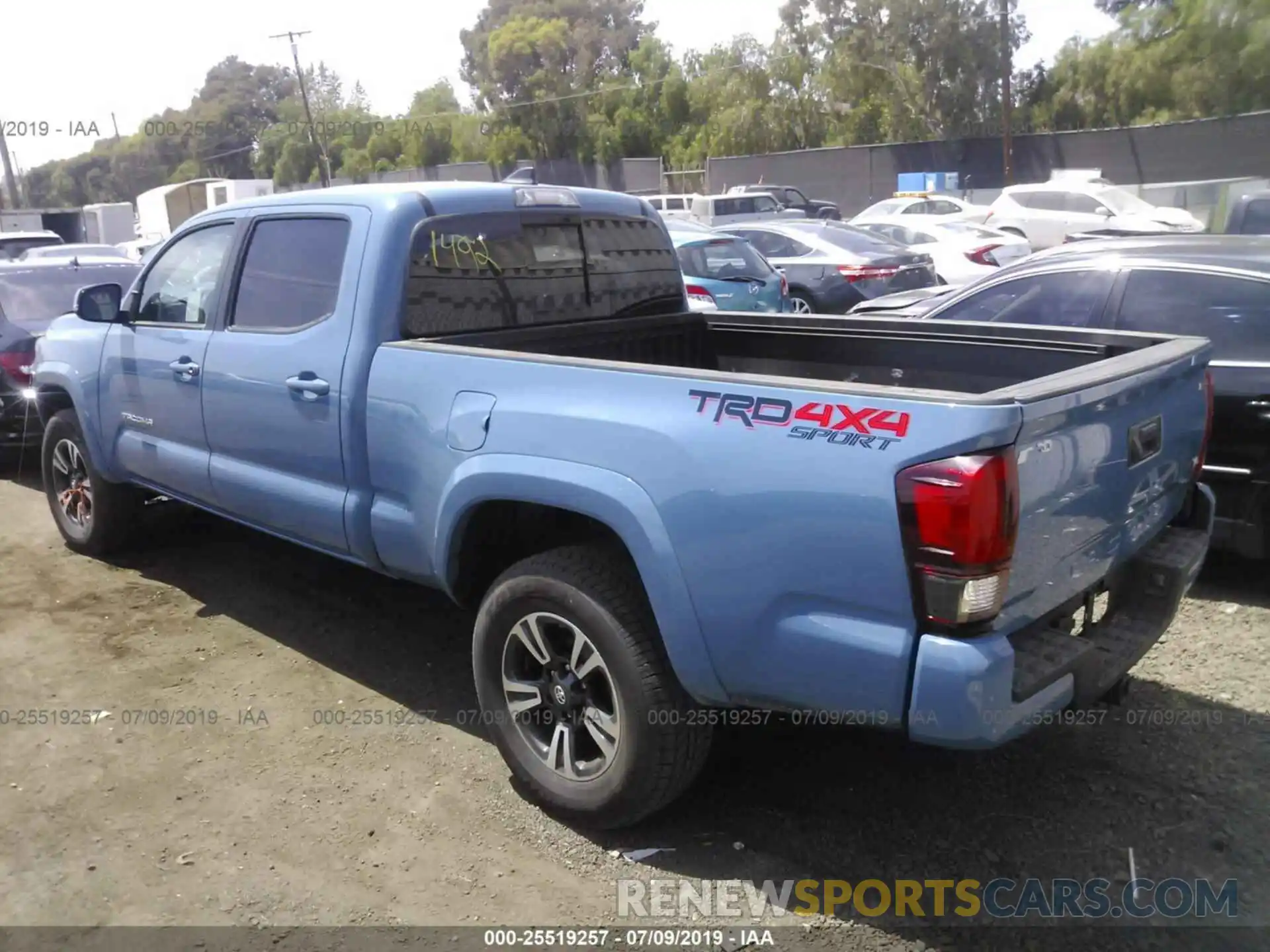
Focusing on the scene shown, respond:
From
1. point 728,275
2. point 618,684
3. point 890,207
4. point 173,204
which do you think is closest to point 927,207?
point 890,207

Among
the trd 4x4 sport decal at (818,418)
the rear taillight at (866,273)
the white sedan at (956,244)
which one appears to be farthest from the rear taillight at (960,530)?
the white sedan at (956,244)

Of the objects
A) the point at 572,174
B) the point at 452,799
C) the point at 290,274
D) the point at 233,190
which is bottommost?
the point at 452,799

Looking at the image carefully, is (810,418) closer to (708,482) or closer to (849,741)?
(708,482)

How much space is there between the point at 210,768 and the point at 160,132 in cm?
1725

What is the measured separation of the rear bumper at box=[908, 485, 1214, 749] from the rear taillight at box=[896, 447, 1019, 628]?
99 millimetres

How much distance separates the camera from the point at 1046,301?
590cm

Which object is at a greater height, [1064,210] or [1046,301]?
→ [1046,301]

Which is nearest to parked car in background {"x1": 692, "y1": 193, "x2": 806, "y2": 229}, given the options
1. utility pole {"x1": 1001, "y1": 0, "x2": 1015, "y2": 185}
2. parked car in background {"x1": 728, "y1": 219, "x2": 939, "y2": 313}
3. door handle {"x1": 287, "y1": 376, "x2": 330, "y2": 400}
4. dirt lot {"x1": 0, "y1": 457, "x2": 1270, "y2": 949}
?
utility pole {"x1": 1001, "y1": 0, "x2": 1015, "y2": 185}

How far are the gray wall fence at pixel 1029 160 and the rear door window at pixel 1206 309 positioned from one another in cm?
3004

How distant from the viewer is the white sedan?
16.3m

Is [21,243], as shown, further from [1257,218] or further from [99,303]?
[1257,218]

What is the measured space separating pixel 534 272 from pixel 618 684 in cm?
196

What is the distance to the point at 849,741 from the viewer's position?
161 inches

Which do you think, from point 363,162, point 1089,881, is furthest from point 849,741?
point 363,162
